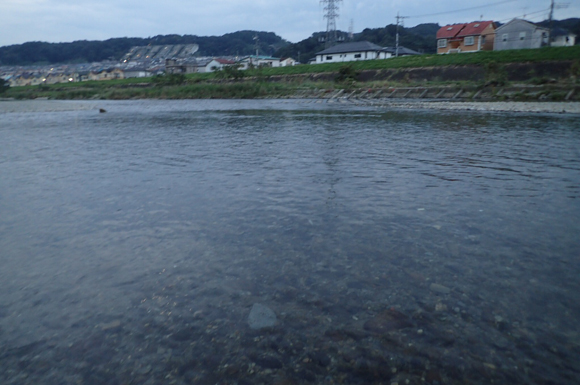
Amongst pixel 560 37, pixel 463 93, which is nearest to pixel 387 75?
pixel 463 93

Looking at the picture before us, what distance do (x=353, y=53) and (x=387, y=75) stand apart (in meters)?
25.2

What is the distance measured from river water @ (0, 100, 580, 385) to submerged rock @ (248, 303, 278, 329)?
0.02 metres

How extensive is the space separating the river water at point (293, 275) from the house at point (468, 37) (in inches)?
2881

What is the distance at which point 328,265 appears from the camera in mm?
4578

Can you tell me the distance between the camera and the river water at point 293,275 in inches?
121

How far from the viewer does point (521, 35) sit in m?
67.1

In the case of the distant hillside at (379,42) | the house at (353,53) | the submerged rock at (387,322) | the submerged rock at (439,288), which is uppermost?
the distant hillside at (379,42)

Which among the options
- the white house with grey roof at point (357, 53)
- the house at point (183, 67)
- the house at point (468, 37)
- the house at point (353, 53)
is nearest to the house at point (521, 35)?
the house at point (468, 37)

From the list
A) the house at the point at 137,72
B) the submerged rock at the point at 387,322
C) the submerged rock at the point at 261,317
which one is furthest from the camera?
the house at the point at 137,72

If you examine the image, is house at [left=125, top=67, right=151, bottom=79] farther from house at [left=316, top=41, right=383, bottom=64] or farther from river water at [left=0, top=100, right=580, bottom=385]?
river water at [left=0, top=100, right=580, bottom=385]

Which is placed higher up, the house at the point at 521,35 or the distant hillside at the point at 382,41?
the distant hillside at the point at 382,41

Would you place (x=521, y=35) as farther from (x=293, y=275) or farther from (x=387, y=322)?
(x=387, y=322)

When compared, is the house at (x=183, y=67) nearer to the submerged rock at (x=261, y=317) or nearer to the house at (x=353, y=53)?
the house at (x=353, y=53)

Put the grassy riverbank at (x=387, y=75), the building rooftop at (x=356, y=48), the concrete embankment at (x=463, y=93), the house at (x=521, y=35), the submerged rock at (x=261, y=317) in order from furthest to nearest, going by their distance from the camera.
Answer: the building rooftop at (x=356, y=48)
the house at (x=521, y=35)
the grassy riverbank at (x=387, y=75)
the concrete embankment at (x=463, y=93)
the submerged rock at (x=261, y=317)
